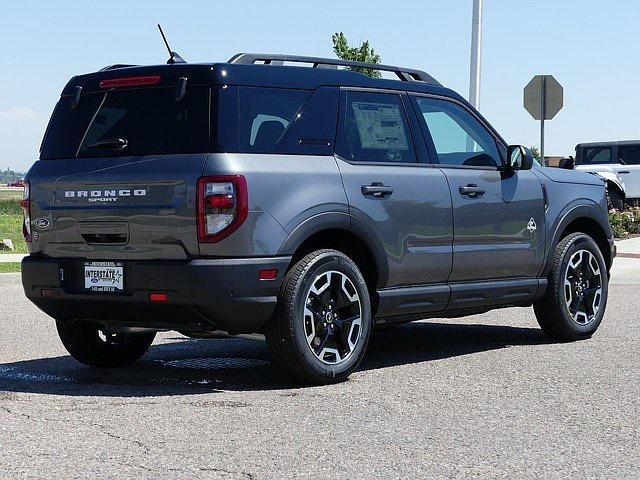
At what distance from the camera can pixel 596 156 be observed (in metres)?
32.8

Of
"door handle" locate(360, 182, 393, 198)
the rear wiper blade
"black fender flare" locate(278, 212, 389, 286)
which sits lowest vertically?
"black fender flare" locate(278, 212, 389, 286)

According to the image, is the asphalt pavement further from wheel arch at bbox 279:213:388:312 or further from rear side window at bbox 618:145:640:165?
rear side window at bbox 618:145:640:165

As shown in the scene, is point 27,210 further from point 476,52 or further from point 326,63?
point 476,52

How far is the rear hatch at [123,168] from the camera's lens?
7.18 m

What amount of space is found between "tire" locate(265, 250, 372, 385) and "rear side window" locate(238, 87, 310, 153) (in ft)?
2.43

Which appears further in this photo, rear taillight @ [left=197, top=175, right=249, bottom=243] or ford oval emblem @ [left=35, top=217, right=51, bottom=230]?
ford oval emblem @ [left=35, top=217, right=51, bottom=230]

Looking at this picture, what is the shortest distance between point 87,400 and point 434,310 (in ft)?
8.47

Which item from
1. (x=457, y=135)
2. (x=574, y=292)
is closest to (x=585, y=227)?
(x=574, y=292)

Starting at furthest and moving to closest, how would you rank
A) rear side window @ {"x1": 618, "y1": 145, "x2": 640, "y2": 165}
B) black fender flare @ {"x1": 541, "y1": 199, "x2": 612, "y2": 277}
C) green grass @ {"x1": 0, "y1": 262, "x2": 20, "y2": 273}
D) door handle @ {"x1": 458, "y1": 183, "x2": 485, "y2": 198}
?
rear side window @ {"x1": 618, "y1": 145, "x2": 640, "y2": 165}
green grass @ {"x1": 0, "y1": 262, "x2": 20, "y2": 273}
black fender flare @ {"x1": 541, "y1": 199, "x2": 612, "y2": 277}
door handle @ {"x1": 458, "y1": 183, "x2": 485, "y2": 198}

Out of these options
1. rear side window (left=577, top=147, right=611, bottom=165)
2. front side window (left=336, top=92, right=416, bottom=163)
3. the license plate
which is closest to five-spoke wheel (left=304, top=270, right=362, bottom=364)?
front side window (left=336, top=92, right=416, bottom=163)

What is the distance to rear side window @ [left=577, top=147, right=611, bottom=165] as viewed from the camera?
32.6m

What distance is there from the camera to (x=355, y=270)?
25.3 feet

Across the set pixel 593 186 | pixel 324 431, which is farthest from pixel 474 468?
pixel 593 186

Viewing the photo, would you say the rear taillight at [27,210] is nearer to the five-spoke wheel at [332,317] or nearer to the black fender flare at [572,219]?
the five-spoke wheel at [332,317]
